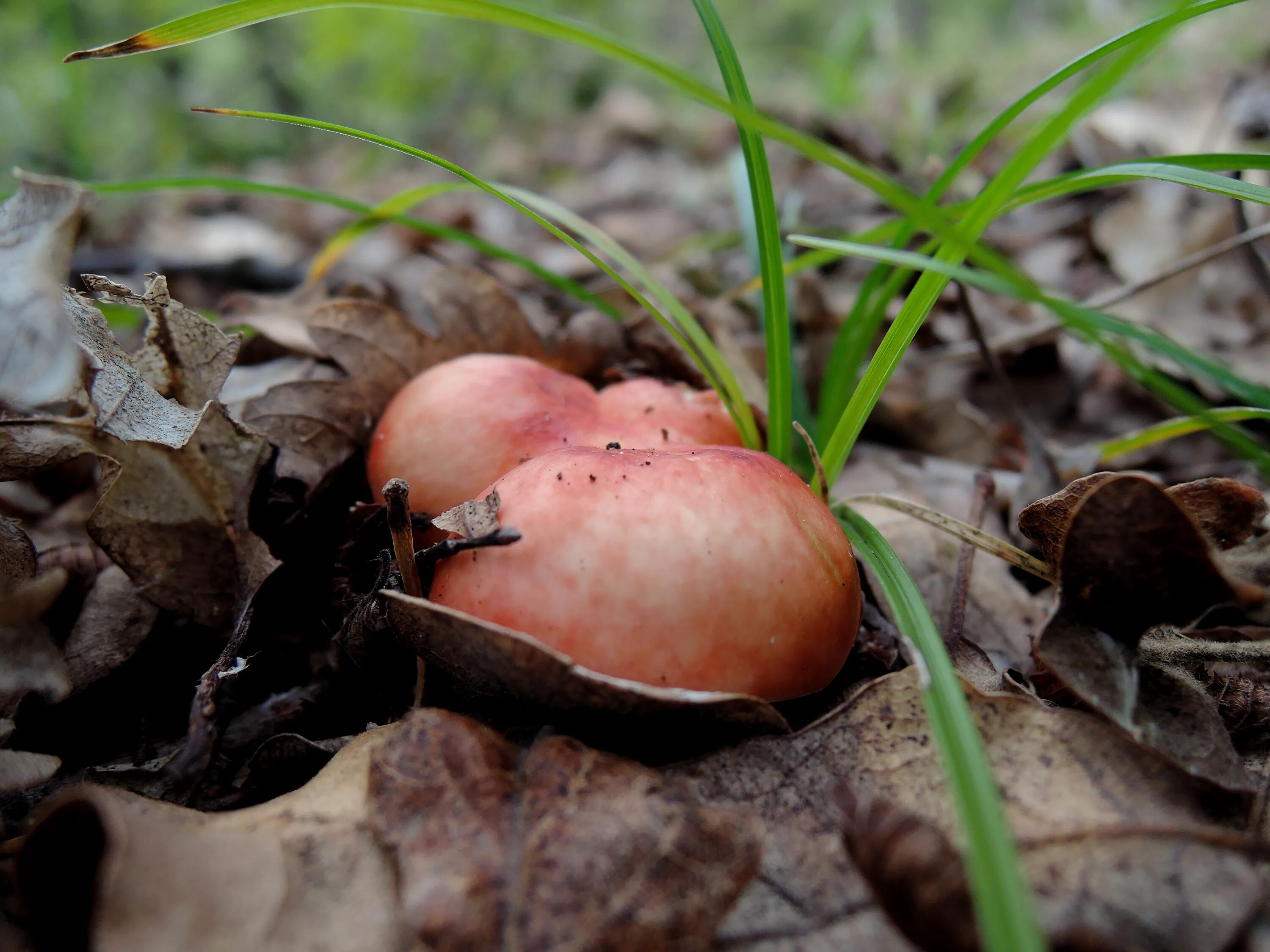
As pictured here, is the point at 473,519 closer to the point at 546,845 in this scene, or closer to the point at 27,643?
the point at 546,845

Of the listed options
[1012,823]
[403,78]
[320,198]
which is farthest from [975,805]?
[403,78]

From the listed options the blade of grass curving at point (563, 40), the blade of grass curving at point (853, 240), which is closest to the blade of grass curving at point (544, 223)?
the blade of grass curving at point (563, 40)

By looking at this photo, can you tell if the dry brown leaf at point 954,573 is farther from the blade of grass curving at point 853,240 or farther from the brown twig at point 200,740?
the brown twig at point 200,740

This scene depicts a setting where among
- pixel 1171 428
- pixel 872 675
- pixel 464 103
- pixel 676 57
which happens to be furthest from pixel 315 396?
pixel 676 57

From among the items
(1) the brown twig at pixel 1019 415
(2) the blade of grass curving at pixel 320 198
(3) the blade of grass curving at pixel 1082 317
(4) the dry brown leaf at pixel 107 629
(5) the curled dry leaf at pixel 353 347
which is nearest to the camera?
(3) the blade of grass curving at pixel 1082 317

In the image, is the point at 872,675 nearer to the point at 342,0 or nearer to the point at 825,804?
the point at 825,804

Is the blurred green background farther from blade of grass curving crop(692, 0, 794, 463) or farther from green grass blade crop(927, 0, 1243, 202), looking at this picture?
blade of grass curving crop(692, 0, 794, 463)

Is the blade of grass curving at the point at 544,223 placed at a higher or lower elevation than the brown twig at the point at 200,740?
higher
